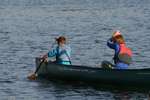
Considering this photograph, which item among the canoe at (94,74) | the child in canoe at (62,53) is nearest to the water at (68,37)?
the canoe at (94,74)

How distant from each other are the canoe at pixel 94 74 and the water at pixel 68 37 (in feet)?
1.01

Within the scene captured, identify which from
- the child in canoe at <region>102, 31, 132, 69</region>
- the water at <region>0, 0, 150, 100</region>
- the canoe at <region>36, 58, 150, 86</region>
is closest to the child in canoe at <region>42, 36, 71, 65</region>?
the canoe at <region>36, 58, 150, 86</region>

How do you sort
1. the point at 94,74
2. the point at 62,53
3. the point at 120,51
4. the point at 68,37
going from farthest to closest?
the point at 68,37 < the point at 62,53 < the point at 94,74 < the point at 120,51

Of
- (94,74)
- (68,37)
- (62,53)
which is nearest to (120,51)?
(94,74)

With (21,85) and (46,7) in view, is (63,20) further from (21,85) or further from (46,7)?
(21,85)

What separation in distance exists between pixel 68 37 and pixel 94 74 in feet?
61.3

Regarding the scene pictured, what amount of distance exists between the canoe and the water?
0.31m

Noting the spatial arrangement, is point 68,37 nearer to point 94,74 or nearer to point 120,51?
point 94,74

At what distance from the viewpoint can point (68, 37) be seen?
40.2 meters

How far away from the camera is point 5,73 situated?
25484 mm

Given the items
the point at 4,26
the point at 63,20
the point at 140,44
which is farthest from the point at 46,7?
the point at 140,44

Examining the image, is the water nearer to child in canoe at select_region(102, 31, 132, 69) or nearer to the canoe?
the canoe

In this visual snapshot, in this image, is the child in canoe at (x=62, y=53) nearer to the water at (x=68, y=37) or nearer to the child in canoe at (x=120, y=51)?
the water at (x=68, y=37)

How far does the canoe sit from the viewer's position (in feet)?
67.1
